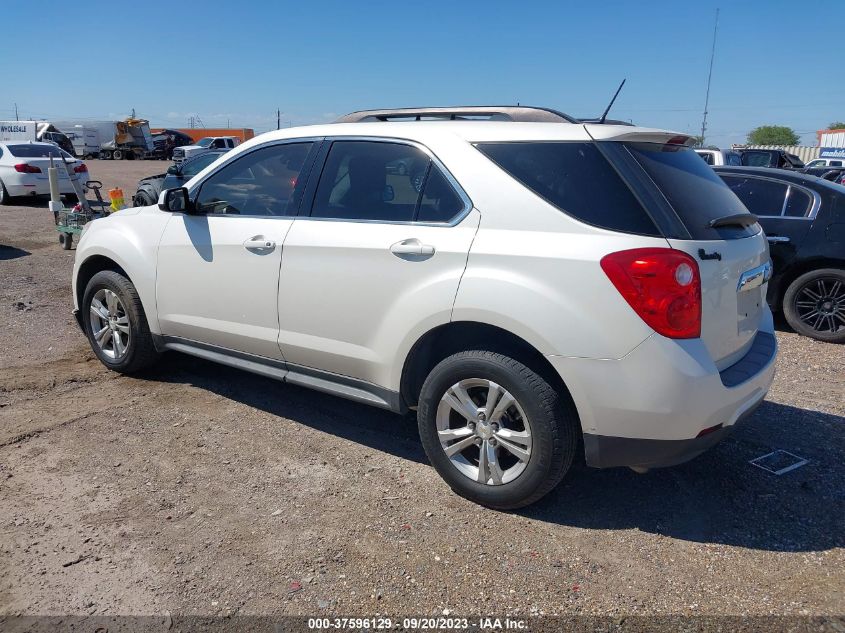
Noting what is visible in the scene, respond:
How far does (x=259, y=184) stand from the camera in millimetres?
4281

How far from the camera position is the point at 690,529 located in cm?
327

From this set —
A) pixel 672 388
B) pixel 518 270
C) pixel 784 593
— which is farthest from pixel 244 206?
pixel 784 593

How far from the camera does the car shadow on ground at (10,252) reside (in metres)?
10.3

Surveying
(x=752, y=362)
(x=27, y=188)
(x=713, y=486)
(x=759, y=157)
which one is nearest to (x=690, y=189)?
(x=752, y=362)

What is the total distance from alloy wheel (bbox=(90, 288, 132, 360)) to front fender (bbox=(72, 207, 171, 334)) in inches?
10.5

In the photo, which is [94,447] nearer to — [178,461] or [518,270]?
[178,461]

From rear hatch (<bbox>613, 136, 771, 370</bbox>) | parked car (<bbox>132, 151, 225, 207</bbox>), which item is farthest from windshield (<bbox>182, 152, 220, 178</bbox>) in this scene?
rear hatch (<bbox>613, 136, 771, 370</bbox>)

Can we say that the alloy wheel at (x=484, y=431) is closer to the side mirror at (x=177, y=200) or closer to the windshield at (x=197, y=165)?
the side mirror at (x=177, y=200)

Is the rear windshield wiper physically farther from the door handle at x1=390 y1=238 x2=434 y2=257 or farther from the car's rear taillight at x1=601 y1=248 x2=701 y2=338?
the door handle at x1=390 y1=238 x2=434 y2=257

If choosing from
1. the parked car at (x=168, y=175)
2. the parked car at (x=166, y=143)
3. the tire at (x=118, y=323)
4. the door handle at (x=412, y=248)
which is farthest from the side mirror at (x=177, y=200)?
the parked car at (x=166, y=143)

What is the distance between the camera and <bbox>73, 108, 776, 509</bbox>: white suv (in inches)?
114

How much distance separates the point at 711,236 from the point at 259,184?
2.67 meters

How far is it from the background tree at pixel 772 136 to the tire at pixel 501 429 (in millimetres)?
88789

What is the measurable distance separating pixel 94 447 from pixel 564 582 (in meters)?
2.80
